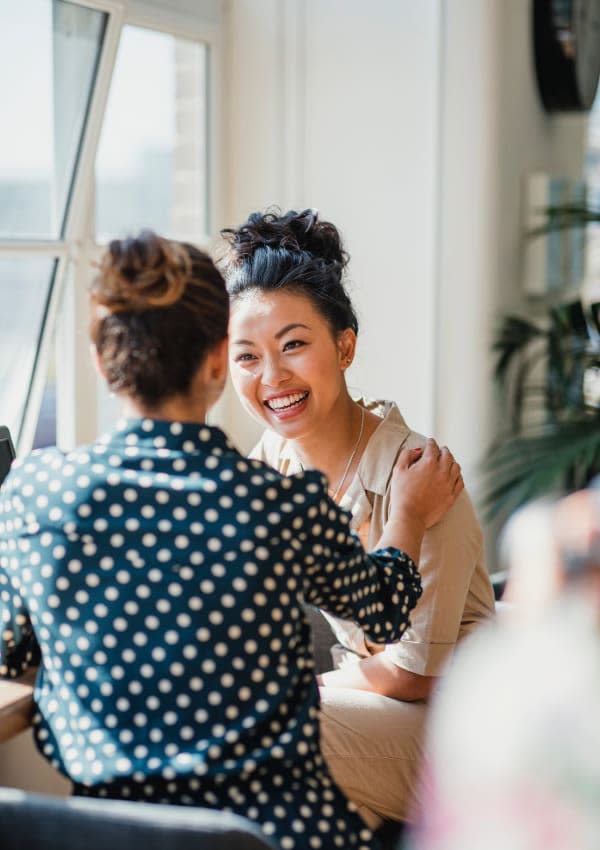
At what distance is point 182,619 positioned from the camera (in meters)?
1.16

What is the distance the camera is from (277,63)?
3.69 meters

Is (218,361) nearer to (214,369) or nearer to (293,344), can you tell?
(214,369)

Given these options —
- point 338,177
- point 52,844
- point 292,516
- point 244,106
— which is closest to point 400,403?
point 338,177

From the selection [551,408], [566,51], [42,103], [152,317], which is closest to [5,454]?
[152,317]

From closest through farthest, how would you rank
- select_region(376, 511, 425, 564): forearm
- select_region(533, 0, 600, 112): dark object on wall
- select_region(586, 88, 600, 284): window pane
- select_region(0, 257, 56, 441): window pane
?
select_region(376, 511, 425, 564): forearm → select_region(0, 257, 56, 441): window pane → select_region(533, 0, 600, 112): dark object on wall → select_region(586, 88, 600, 284): window pane

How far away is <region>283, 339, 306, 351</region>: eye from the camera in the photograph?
6.28 ft

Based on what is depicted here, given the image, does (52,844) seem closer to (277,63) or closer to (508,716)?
(508,716)

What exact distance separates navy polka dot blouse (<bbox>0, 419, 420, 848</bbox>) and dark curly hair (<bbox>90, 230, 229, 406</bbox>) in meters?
0.05

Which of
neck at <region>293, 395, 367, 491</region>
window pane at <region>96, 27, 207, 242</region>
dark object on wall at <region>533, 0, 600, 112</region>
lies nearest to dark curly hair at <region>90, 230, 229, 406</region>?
neck at <region>293, 395, 367, 491</region>

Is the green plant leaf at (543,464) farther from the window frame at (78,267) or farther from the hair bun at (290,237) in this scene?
the hair bun at (290,237)

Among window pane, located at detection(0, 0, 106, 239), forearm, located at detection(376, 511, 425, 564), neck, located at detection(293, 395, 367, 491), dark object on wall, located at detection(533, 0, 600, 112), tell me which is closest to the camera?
forearm, located at detection(376, 511, 425, 564)

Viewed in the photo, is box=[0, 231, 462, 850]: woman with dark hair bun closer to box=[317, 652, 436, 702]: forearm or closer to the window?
box=[317, 652, 436, 702]: forearm

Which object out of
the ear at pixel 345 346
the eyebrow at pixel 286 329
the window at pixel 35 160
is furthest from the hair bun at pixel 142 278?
the window at pixel 35 160

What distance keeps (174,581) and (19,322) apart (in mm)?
2020
